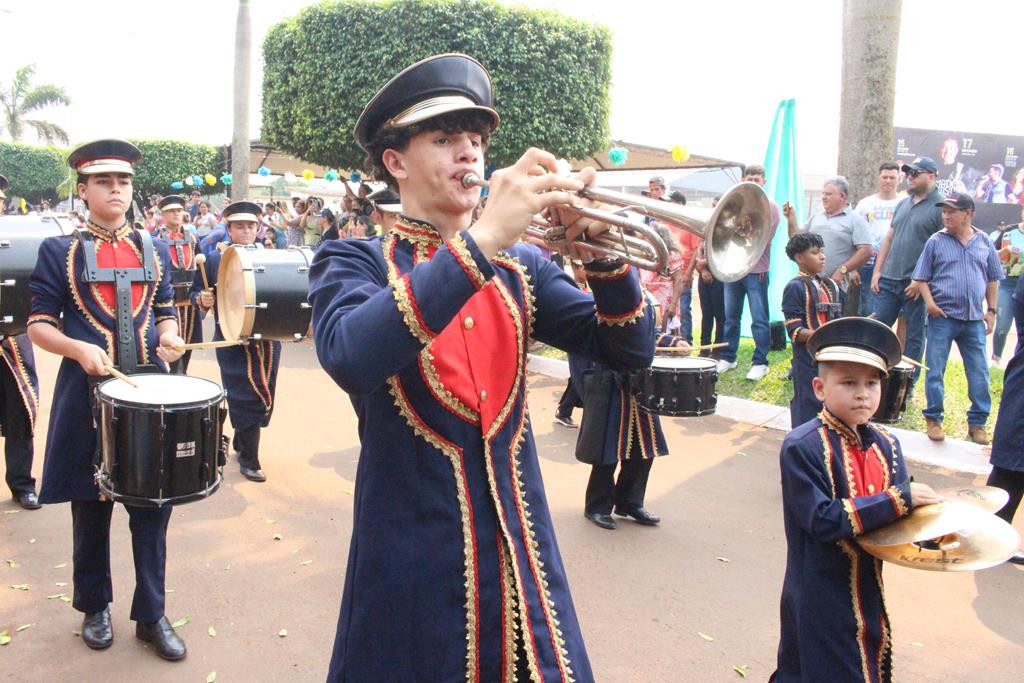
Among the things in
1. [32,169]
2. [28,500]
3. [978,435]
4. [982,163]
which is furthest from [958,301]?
[32,169]

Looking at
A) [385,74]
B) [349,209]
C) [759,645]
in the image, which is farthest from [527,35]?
[759,645]

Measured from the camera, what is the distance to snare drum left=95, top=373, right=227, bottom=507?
138 inches

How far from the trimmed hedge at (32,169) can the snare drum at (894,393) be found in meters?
47.8

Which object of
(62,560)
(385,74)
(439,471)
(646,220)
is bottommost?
(62,560)

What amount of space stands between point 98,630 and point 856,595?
3.17 metres

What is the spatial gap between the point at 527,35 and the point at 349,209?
4549 millimetres

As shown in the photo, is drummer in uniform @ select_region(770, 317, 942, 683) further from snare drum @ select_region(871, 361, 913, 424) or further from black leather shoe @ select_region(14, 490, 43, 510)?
black leather shoe @ select_region(14, 490, 43, 510)

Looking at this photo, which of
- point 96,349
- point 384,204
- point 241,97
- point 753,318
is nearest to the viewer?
point 96,349

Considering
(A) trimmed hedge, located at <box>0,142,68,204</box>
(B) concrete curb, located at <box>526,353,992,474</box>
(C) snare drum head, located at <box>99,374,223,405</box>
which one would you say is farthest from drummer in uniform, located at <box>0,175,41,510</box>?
(A) trimmed hedge, located at <box>0,142,68,204</box>

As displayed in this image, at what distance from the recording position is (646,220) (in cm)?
223

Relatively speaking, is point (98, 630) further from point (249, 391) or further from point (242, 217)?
point (242, 217)

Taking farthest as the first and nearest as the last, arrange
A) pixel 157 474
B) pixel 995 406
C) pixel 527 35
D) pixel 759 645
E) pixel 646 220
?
pixel 527 35
pixel 995 406
pixel 759 645
pixel 157 474
pixel 646 220

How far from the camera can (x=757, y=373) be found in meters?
9.43

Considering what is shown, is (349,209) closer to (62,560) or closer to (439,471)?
(62,560)
